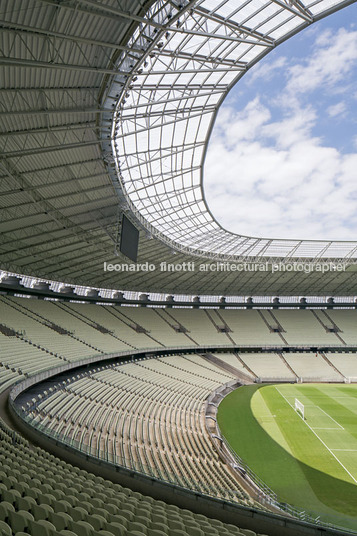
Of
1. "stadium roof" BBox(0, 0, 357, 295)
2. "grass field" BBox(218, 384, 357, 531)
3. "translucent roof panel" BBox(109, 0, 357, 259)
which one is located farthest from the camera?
"grass field" BBox(218, 384, 357, 531)

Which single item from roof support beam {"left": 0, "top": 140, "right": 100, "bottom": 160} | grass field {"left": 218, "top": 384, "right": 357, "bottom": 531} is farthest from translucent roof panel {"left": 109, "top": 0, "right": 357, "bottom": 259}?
grass field {"left": 218, "top": 384, "right": 357, "bottom": 531}

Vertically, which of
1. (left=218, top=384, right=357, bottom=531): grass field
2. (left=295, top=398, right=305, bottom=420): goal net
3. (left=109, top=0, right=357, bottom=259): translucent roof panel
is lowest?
(left=218, top=384, right=357, bottom=531): grass field

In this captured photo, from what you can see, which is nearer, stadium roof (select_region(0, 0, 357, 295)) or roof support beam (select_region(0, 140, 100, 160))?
stadium roof (select_region(0, 0, 357, 295))

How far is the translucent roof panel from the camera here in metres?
11.5

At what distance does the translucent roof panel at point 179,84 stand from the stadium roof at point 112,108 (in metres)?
0.06

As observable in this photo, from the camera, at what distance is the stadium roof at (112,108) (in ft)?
32.3

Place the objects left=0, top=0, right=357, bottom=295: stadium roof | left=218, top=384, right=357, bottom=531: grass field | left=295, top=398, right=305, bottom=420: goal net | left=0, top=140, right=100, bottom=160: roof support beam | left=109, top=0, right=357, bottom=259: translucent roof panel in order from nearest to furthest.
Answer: left=0, top=0, right=357, bottom=295: stadium roof, left=109, top=0, right=357, bottom=259: translucent roof panel, left=0, top=140, right=100, bottom=160: roof support beam, left=218, top=384, right=357, bottom=531: grass field, left=295, top=398, right=305, bottom=420: goal net

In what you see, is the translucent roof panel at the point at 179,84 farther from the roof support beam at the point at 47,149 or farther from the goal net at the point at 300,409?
the goal net at the point at 300,409

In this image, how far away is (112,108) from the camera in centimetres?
1346

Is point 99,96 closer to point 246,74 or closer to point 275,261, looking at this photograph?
point 246,74

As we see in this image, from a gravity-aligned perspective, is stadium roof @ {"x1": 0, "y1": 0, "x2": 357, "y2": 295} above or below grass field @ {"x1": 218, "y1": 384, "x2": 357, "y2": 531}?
above

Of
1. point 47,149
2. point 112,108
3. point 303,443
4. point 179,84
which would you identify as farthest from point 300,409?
point 47,149

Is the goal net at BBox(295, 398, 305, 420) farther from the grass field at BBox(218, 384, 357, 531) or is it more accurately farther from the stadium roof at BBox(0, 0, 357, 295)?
the stadium roof at BBox(0, 0, 357, 295)

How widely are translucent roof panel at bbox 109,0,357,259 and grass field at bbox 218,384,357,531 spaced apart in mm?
14402
